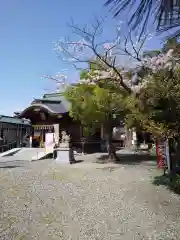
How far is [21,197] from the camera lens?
9.62 meters

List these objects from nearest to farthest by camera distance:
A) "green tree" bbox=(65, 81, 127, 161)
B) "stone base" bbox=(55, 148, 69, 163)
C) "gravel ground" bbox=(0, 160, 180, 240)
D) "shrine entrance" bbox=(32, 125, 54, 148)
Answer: "gravel ground" bbox=(0, 160, 180, 240) → "green tree" bbox=(65, 81, 127, 161) → "stone base" bbox=(55, 148, 69, 163) → "shrine entrance" bbox=(32, 125, 54, 148)

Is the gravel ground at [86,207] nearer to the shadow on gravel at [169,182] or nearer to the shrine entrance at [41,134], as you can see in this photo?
the shadow on gravel at [169,182]

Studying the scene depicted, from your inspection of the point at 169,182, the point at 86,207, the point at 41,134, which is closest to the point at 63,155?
the point at 169,182

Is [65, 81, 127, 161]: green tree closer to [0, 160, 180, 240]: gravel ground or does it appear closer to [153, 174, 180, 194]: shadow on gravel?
[0, 160, 180, 240]: gravel ground

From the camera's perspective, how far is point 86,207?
8719mm

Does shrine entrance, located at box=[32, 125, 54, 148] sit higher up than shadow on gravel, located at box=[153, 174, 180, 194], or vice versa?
shrine entrance, located at box=[32, 125, 54, 148]

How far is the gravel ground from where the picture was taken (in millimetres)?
6887

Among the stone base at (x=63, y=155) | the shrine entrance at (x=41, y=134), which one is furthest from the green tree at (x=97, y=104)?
the shrine entrance at (x=41, y=134)

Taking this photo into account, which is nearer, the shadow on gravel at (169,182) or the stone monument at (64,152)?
the shadow on gravel at (169,182)

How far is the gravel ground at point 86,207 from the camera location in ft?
22.6

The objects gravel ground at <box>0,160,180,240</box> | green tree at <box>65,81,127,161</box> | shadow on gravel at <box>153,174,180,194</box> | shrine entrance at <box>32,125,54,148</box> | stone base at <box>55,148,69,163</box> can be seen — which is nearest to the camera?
gravel ground at <box>0,160,180,240</box>

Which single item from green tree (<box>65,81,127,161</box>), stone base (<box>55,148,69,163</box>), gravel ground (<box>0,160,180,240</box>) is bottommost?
gravel ground (<box>0,160,180,240</box>)

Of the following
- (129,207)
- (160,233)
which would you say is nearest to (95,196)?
(129,207)

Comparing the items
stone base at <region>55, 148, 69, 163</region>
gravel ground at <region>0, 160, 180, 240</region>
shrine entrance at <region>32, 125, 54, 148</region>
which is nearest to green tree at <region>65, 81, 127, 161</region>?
stone base at <region>55, 148, 69, 163</region>
